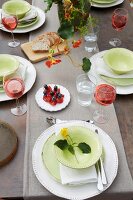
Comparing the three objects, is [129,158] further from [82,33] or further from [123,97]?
[82,33]

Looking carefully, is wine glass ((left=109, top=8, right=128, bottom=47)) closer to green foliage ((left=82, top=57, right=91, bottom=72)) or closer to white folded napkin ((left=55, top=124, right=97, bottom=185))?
green foliage ((left=82, top=57, right=91, bottom=72))

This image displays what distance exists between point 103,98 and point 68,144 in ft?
0.85

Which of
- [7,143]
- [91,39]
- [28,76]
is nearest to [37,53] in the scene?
[28,76]

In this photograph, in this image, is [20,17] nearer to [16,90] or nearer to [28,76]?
[28,76]

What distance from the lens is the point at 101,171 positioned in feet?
3.08

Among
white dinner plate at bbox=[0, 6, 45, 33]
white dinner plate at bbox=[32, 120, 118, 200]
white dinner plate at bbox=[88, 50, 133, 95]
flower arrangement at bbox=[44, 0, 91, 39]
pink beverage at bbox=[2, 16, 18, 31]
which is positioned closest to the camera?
white dinner plate at bbox=[32, 120, 118, 200]

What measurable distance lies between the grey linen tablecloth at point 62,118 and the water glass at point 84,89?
22 mm

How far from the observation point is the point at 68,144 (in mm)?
975

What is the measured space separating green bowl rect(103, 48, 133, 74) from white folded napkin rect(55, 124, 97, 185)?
1.82ft

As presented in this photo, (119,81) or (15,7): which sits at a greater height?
(15,7)

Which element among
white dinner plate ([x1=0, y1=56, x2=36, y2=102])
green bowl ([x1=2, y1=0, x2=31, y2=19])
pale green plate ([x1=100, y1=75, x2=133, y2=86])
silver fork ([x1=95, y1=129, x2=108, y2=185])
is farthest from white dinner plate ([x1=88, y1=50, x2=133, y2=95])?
green bowl ([x1=2, y1=0, x2=31, y2=19])

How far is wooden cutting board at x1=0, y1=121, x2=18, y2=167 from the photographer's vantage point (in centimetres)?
99

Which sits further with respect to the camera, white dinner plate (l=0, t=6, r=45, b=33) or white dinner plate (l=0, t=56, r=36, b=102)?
white dinner plate (l=0, t=6, r=45, b=33)

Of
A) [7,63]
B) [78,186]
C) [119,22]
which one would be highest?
[119,22]
